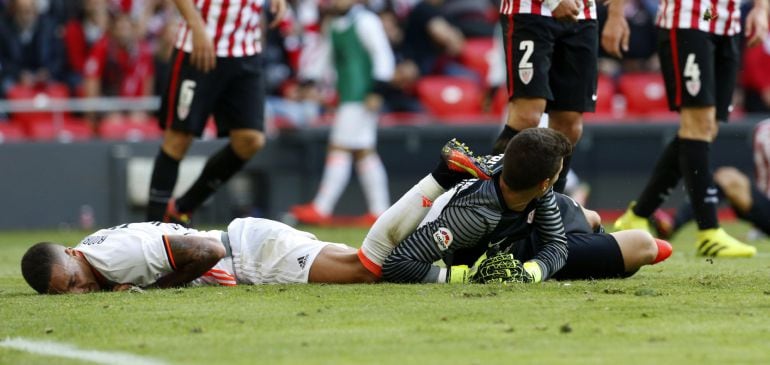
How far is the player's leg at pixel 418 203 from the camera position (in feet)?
20.1

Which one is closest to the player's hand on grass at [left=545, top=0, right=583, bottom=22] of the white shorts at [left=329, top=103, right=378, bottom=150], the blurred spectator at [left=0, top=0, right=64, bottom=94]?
the white shorts at [left=329, top=103, right=378, bottom=150]

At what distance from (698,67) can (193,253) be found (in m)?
3.53

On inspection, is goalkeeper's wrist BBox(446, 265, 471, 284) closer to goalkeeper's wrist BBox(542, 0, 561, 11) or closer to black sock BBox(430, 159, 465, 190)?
black sock BBox(430, 159, 465, 190)

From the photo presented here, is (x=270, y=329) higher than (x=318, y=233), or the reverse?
(x=270, y=329)

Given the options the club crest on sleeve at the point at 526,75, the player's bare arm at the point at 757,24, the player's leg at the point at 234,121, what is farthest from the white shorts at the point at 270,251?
the player's bare arm at the point at 757,24

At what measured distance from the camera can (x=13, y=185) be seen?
13758 mm

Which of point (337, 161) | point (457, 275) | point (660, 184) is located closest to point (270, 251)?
point (457, 275)

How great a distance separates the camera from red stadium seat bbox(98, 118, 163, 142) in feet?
46.9

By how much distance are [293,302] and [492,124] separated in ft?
29.5

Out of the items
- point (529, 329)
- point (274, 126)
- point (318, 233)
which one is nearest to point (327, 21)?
point (274, 126)

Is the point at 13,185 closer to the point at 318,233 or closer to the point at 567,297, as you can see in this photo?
the point at 318,233

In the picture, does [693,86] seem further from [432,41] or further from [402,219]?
[432,41]

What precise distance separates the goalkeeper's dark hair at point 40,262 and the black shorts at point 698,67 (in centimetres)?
399

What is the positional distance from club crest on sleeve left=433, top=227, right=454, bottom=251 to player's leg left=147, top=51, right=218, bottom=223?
3.18m
